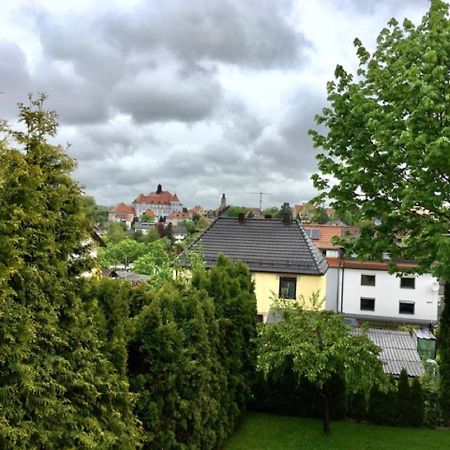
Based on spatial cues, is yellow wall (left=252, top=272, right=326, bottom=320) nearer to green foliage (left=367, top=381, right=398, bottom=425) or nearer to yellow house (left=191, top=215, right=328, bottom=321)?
yellow house (left=191, top=215, right=328, bottom=321)

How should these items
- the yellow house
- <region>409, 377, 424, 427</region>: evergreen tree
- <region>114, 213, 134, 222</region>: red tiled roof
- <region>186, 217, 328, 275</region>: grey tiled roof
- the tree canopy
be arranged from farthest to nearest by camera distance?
<region>114, 213, 134, 222</region>: red tiled roof → <region>186, 217, 328, 275</region>: grey tiled roof → the yellow house → <region>409, 377, 424, 427</region>: evergreen tree → the tree canopy

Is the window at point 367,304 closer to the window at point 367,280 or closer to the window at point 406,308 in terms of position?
the window at point 367,280

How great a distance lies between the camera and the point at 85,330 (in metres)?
4.36

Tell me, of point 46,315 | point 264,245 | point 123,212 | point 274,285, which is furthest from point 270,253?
point 123,212

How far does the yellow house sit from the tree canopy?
10.3 m

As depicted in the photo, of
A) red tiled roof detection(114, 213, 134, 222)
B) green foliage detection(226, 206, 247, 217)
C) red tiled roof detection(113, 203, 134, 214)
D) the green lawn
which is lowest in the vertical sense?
the green lawn

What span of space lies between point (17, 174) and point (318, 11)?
9.78 metres

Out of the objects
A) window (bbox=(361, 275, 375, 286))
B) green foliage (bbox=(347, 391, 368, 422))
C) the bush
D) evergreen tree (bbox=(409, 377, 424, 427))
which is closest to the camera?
the bush

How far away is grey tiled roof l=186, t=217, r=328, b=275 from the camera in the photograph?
21250mm

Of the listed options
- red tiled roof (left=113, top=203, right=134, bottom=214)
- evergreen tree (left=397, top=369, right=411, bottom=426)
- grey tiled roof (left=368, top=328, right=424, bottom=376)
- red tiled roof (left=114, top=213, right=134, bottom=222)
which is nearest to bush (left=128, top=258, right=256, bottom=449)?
evergreen tree (left=397, top=369, right=411, bottom=426)

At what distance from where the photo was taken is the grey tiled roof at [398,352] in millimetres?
13109

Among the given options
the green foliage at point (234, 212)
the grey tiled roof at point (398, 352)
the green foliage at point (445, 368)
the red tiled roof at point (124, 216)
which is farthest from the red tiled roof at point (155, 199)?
the green foliage at point (445, 368)

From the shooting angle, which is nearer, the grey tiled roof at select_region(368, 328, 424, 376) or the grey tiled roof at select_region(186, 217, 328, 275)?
the grey tiled roof at select_region(368, 328, 424, 376)

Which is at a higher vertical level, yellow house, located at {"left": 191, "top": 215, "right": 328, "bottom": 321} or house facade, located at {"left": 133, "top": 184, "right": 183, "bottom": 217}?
house facade, located at {"left": 133, "top": 184, "right": 183, "bottom": 217}
